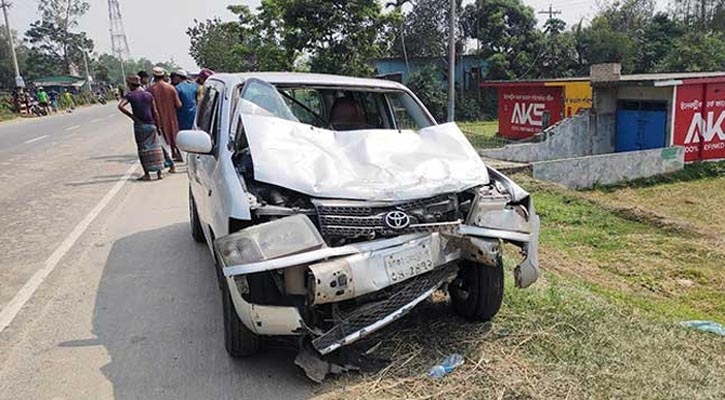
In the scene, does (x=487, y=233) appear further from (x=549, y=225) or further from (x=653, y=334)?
(x=549, y=225)

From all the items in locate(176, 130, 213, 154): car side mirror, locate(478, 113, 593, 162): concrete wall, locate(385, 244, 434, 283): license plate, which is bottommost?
locate(478, 113, 593, 162): concrete wall

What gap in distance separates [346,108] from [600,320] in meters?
2.81

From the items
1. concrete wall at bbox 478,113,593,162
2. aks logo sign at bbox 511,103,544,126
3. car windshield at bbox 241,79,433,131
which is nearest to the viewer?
car windshield at bbox 241,79,433,131

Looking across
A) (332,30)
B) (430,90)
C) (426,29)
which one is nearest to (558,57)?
(426,29)

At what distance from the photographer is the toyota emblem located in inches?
138

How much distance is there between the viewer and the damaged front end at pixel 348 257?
327 centimetres

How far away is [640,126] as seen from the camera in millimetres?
19047

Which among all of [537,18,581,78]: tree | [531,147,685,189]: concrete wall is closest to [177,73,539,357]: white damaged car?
[531,147,685,189]: concrete wall

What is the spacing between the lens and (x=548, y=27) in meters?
38.2

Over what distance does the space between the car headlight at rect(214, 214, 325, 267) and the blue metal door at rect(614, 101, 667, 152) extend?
57.6ft

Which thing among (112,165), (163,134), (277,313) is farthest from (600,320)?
(112,165)

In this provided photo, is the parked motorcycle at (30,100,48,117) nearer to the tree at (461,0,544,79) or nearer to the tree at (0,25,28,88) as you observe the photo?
the tree at (461,0,544,79)

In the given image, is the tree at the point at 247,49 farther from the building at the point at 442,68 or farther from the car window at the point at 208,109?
the car window at the point at 208,109

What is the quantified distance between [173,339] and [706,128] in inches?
755
